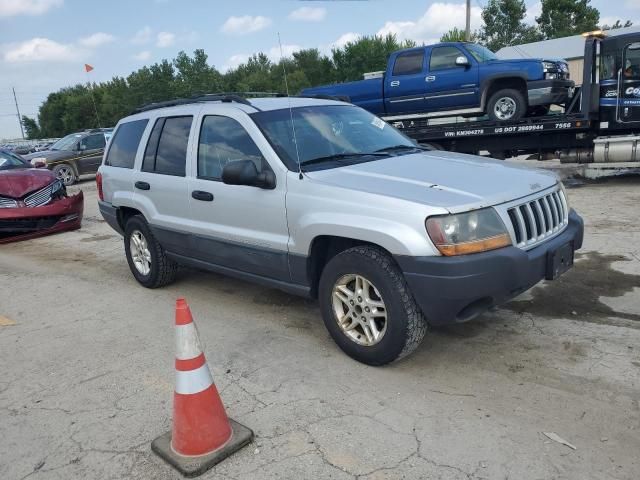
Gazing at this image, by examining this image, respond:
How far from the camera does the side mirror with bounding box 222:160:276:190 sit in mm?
3912

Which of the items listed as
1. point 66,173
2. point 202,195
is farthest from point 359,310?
point 66,173

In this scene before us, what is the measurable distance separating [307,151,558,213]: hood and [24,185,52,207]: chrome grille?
697 cm

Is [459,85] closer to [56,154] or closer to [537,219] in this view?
[537,219]

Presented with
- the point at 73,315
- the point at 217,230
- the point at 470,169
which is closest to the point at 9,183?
the point at 73,315

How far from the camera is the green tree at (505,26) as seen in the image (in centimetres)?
4688

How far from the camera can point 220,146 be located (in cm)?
462

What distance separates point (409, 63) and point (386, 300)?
9.55m

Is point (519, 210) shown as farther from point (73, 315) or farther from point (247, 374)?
point (73, 315)

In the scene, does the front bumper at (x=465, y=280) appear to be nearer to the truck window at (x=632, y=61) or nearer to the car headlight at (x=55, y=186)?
the car headlight at (x=55, y=186)

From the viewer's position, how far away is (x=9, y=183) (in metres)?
8.99

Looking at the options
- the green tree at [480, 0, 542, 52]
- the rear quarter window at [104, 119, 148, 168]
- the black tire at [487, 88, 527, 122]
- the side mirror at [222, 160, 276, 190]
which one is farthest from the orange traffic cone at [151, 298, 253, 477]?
the green tree at [480, 0, 542, 52]

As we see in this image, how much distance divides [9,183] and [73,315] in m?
4.87

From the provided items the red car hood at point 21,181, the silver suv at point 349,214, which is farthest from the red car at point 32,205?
the silver suv at point 349,214

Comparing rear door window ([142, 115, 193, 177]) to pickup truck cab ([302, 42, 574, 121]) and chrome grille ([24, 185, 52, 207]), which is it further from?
pickup truck cab ([302, 42, 574, 121])
